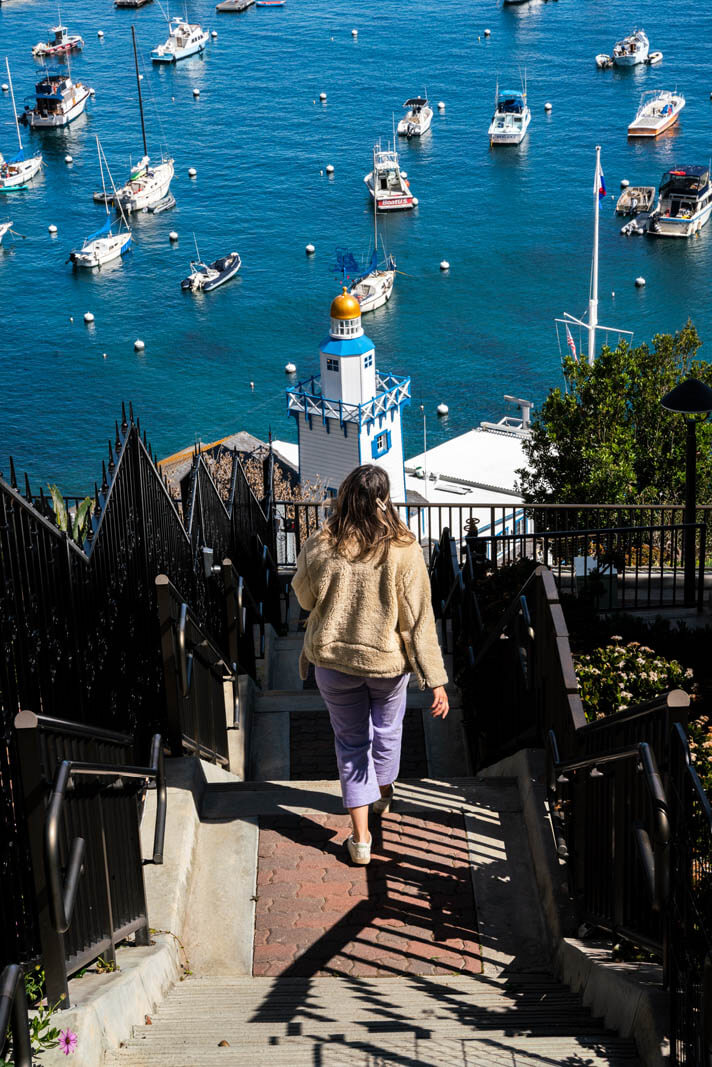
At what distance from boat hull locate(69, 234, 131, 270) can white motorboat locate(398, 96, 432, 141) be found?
Result: 26498 mm

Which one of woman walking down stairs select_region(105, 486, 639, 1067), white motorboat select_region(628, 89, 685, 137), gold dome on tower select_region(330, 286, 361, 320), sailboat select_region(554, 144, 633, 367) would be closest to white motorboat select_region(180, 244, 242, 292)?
sailboat select_region(554, 144, 633, 367)

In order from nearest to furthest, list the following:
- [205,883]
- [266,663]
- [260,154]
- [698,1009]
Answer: [698,1009]
[205,883]
[266,663]
[260,154]

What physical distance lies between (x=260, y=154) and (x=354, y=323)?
46.6 m

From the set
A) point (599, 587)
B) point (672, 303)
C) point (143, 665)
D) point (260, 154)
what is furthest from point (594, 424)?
point (260, 154)

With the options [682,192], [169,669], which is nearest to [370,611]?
[169,669]

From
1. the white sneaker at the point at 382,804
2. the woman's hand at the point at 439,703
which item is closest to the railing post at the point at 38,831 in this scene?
the woman's hand at the point at 439,703

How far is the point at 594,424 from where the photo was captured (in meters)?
30.2

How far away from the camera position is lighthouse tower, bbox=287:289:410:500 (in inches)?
2143

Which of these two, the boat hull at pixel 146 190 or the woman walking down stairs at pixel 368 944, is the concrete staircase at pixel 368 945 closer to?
the woman walking down stairs at pixel 368 944

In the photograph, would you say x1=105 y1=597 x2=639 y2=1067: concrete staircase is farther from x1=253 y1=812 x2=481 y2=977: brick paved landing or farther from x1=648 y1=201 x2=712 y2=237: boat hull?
x1=648 y1=201 x2=712 y2=237: boat hull

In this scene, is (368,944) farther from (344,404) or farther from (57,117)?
(57,117)

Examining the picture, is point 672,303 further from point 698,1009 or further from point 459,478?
point 698,1009

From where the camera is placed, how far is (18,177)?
95.0 meters

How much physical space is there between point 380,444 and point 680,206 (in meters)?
36.3
